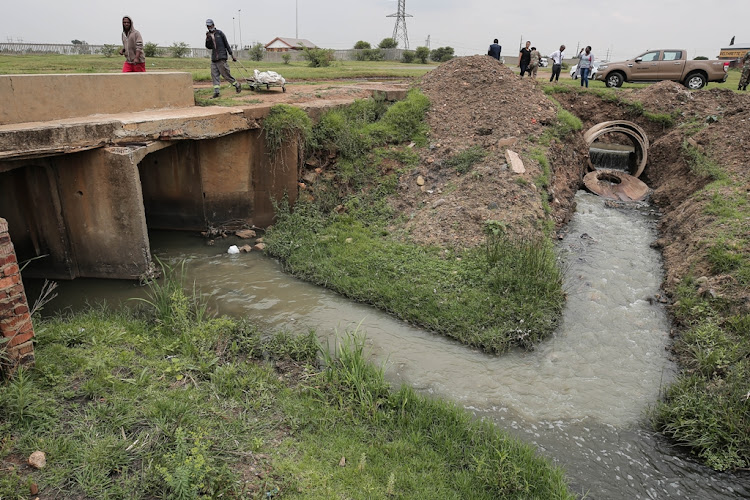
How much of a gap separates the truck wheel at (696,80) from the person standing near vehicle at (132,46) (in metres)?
17.5

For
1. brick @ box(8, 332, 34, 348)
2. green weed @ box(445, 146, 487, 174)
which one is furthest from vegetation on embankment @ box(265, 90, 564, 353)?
brick @ box(8, 332, 34, 348)

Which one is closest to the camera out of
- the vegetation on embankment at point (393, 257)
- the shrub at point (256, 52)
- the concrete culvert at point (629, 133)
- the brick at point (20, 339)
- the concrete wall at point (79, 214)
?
the brick at point (20, 339)

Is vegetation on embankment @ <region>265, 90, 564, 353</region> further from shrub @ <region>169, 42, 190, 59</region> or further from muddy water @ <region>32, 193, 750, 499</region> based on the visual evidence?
shrub @ <region>169, 42, 190, 59</region>

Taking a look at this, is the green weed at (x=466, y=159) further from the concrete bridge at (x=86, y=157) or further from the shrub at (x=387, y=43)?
the shrub at (x=387, y=43)

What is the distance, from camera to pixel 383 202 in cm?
1037

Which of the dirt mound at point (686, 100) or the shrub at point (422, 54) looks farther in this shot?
the shrub at point (422, 54)

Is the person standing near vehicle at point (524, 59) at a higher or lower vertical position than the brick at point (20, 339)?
higher

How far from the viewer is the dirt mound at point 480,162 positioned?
29.4 ft

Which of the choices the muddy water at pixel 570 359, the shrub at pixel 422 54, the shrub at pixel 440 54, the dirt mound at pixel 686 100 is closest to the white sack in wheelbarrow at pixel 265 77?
the muddy water at pixel 570 359

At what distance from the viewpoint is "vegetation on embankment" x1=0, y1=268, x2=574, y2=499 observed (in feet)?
11.9

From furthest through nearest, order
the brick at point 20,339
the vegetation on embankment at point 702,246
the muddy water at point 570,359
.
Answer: the vegetation on embankment at point 702,246 → the muddy water at point 570,359 → the brick at point 20,339

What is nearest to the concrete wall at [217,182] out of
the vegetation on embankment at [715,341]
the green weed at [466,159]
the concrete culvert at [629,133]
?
the green weed at [466,159]

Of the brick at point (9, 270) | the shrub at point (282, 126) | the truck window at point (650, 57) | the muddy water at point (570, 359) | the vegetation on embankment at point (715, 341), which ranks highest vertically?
the truck window at point (650, 57)

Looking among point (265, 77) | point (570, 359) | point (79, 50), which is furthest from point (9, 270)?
point (79, 50)
